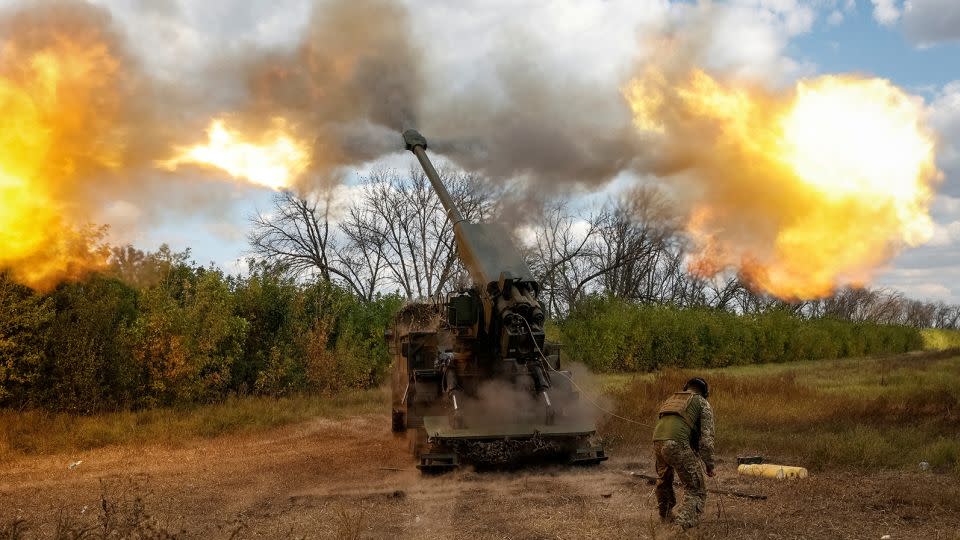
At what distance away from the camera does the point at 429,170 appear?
14.4 meters

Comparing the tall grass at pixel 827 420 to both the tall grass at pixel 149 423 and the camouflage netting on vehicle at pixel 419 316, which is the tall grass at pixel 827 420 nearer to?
the camouflage netting on vehicle at pixel 419 316

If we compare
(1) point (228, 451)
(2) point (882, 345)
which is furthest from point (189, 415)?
(2) point (882, 345)

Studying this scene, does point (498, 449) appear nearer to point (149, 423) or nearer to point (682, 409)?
point (682, 409)

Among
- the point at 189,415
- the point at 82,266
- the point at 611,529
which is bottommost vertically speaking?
the point at 611,529

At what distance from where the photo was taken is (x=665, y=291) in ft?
178

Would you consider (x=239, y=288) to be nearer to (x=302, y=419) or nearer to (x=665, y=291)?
(x=302, y=419)

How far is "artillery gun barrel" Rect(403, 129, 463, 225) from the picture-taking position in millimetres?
13922

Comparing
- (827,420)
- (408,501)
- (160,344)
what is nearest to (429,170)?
(408,501)

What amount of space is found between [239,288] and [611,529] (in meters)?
17.1

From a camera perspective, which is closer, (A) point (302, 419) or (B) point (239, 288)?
(A) point (302, 419)

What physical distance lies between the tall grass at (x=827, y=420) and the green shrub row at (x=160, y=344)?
9.38 m

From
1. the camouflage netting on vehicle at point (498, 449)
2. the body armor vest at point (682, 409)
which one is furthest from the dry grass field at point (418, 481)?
the body armor vest at point (682, 409)

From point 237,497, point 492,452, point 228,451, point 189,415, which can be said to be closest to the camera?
point 237,497

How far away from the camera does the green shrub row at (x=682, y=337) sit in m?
34.8
